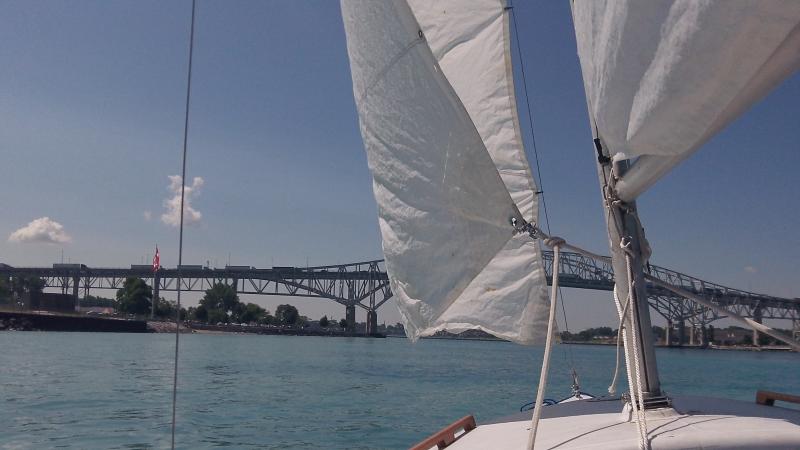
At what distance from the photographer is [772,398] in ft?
9.21

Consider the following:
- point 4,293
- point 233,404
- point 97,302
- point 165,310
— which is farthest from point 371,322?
point 233,404

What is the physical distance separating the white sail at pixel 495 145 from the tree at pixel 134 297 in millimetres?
85282

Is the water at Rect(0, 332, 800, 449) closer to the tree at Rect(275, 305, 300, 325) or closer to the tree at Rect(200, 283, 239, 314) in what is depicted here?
the tree at Rect(200, 283, 239, 314)

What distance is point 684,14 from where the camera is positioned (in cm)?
151

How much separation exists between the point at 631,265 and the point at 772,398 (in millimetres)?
1017

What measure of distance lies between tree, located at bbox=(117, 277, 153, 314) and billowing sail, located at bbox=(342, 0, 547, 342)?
85104 millimetres

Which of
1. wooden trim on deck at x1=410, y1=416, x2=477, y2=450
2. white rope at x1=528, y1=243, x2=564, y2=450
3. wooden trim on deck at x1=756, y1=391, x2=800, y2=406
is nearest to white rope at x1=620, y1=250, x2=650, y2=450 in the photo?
white rope at x1=528, y1=243, x2=564, y2=450

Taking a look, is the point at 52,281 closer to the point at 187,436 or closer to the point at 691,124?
the point at 187,436

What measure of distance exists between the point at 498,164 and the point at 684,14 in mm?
1734

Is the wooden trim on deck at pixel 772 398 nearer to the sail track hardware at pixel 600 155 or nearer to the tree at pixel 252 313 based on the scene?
the sail track hardware at pixel 600 155

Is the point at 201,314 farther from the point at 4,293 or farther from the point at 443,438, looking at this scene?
the point at 443,438

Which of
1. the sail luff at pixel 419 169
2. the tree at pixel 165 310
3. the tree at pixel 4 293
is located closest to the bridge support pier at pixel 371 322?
the tree at pixel 165 310

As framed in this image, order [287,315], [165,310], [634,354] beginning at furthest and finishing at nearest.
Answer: [287,315] → [165,310] → [634,354]

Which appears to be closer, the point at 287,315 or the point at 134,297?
the point at 134,297
